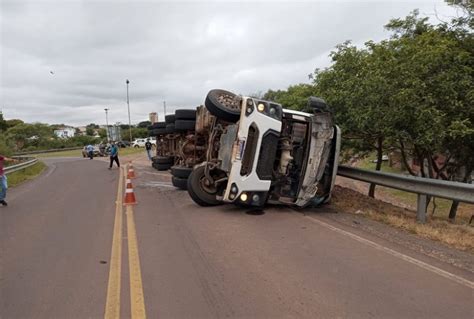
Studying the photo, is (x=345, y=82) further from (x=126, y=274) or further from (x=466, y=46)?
(x=126, y=274)

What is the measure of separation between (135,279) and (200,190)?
4.16m

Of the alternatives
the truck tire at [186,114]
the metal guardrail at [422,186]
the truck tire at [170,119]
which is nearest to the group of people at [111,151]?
the truck tire at [170,119]

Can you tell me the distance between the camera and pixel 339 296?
3.85 m

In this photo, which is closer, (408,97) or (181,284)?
(181,284)

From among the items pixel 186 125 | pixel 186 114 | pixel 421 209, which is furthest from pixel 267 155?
pixel 186 114

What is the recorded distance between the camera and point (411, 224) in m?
6.80

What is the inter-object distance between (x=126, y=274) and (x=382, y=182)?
573cm

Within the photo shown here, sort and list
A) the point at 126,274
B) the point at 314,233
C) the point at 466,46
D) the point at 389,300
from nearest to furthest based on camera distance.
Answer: the point at 389,300 → the point at 126,274 → the point at 314,233 → the point at 466,46

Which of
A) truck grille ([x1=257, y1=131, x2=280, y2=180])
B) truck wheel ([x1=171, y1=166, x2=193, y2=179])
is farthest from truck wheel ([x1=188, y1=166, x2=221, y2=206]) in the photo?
truck wheel ([x1=171, y1=166, x2=193, y2=179])

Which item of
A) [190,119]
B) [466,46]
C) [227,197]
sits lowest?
[227,197]

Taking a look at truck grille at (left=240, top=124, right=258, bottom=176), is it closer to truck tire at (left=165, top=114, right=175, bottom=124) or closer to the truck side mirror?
the truck side mirror

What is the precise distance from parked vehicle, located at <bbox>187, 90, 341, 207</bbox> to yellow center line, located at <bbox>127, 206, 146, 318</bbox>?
2.12 m

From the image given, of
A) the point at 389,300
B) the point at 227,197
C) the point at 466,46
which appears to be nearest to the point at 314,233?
the point at 227,197

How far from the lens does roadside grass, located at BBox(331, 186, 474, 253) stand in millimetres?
5879
